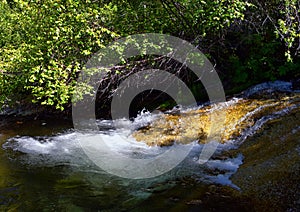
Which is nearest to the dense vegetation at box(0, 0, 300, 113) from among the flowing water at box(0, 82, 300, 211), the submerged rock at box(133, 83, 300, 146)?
the flowing water at box(0, 82, 300, 211)

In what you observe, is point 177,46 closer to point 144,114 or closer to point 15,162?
point 144,114

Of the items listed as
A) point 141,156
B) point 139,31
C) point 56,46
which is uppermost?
point 139,31

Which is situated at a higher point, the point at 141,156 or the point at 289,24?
the point at 289,24

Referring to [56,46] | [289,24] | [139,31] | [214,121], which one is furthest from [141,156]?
[289,24]

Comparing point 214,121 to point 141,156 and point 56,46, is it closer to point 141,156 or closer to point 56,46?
point 141,156

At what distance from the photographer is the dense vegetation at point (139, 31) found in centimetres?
707

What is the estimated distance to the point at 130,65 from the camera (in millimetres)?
7953

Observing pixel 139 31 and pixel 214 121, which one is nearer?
pixel 214 121

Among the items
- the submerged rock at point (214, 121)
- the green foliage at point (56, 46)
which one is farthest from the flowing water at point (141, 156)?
the green foliage at point (56, 46)

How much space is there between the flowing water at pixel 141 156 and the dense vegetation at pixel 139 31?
0.89 m

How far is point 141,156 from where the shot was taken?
629 cm

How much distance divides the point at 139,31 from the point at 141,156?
134 inches

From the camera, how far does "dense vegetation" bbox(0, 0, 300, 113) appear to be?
707 centimetres

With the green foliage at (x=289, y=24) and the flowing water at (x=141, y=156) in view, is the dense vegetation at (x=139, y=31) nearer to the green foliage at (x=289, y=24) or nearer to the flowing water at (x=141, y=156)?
the green foliage at (x=289, y=24)
